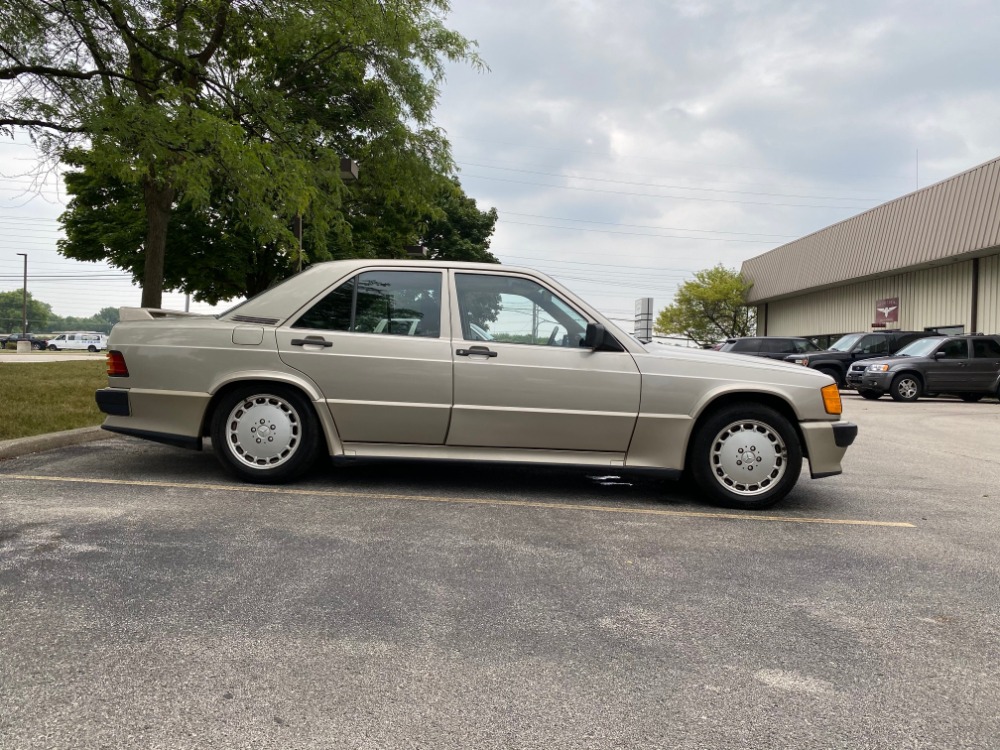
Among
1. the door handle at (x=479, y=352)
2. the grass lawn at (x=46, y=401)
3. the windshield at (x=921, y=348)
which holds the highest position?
the windshield at (x=921, y=348)

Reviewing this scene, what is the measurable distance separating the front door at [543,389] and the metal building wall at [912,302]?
24.0 metres

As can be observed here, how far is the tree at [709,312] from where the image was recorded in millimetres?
45594

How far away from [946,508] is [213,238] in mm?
23992

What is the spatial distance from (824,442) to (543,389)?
1.94 metres

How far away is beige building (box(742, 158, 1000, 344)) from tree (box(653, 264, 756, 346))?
561cm

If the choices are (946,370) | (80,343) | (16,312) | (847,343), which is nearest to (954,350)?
(946,370)

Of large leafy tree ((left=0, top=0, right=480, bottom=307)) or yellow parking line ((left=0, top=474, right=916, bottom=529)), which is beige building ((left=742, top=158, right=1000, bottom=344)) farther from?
yellow parking line ((left=0, top=474, right=916, bottom=529))

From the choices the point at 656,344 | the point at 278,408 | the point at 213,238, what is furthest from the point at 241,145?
the point at 213,238

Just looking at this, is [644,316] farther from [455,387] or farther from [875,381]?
[455,387]

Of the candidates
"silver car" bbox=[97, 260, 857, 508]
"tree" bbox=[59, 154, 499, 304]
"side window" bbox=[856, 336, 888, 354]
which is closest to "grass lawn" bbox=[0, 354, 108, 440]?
"silver car" bbox=[97, 260, 857, 508]

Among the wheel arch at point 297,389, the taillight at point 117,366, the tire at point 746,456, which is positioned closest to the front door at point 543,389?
the tire at point 746,456

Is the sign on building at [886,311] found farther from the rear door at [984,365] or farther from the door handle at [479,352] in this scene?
the door handle at [479,352]

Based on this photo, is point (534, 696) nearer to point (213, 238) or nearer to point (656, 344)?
point (656, 344)

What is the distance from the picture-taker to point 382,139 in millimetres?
17906
